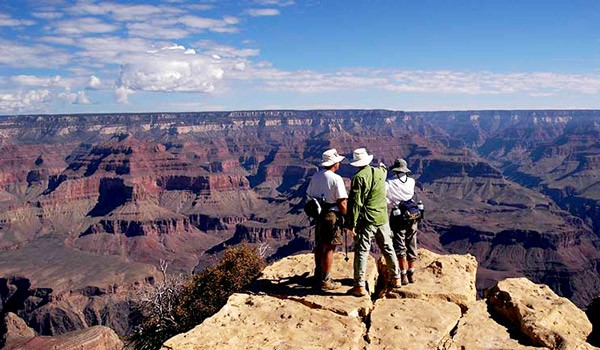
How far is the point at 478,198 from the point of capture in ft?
601

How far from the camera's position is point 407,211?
37.9ft

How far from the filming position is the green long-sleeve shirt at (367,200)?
402 inches

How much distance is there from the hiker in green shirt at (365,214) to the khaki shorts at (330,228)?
0.42 metres

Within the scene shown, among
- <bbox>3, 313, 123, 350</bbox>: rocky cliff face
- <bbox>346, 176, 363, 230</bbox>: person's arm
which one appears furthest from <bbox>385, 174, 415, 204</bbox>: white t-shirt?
<bbox>3, 313, 123, 350</bbox>: rocky cliff face

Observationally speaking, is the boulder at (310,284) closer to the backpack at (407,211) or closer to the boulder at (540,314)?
the backpack at (407,211)

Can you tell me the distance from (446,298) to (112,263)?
97.1m

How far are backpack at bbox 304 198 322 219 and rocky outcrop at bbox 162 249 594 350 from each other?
1.70 meters

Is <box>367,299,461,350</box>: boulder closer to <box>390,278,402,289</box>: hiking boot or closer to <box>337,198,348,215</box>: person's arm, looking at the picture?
<box>390,278,402,289</box>: hiking boot

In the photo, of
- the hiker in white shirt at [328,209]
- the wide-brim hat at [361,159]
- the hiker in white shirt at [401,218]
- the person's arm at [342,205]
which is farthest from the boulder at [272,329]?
the wide-brim hat at [361,159]

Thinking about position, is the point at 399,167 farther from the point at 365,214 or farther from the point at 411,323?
the point at 411,323

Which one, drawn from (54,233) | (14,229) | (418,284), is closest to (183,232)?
(54,233)

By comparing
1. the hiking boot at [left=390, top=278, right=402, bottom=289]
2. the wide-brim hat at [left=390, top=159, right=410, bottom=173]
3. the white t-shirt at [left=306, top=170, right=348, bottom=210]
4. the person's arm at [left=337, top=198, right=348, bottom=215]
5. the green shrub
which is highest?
the wide-brim hat at [left=390, top=159, right=410, bottom=173]

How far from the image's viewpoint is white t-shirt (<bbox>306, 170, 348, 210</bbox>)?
10617 millimetres

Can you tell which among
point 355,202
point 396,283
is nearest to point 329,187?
point 355,202
